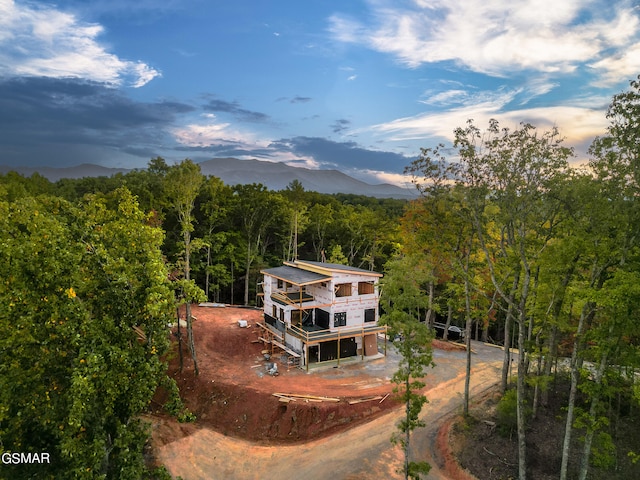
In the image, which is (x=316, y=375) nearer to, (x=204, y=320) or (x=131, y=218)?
(x=204, y=320)

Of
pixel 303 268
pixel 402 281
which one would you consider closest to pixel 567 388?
pixel 402 281

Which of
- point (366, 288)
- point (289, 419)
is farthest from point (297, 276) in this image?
point (289, 419)

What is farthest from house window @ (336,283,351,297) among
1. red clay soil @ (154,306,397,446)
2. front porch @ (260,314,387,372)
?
red clay soil @ (154,306,397,446)

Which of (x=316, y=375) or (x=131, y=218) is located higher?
(x=131, y=218)

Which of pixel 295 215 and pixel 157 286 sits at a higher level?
pixel 295 215

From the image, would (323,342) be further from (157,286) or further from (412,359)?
(157,286)

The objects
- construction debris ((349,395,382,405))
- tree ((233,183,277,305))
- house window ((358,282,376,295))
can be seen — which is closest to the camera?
construction debris ((349,395,382,405))

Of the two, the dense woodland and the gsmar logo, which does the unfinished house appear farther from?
the gsmar logo
